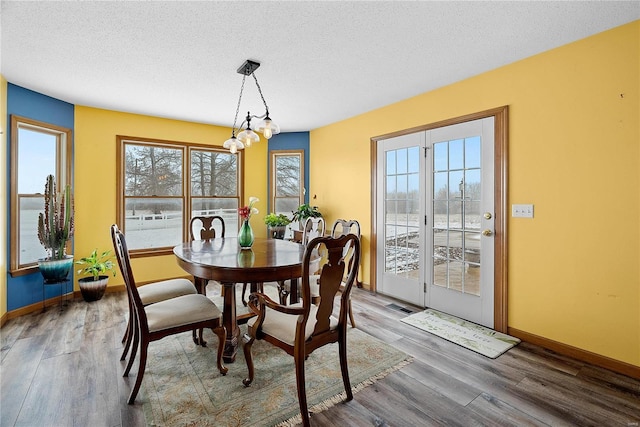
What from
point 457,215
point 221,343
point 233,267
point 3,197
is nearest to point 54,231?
point 3,197

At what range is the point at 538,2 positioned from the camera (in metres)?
1.99

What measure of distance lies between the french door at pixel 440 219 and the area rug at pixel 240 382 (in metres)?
1.16

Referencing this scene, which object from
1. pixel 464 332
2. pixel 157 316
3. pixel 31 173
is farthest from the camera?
pixel 31 173

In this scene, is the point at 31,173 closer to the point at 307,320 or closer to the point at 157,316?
the point at 157,316

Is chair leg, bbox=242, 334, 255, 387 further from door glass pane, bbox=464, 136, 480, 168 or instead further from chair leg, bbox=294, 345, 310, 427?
door glass pane, bbox=464, 136, 480, 168

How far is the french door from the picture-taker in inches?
121

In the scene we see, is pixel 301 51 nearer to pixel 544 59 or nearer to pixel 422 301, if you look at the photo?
pixel 544 59

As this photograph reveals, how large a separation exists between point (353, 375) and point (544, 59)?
304 cm

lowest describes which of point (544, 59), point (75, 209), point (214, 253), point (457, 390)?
point (457, 390)

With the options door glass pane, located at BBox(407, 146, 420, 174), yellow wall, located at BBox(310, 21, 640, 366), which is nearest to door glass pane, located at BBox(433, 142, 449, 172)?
door glass pane, located at BBox(407, 146, 420, 174)

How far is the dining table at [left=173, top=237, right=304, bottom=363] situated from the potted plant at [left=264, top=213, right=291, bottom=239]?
1967 millimetres

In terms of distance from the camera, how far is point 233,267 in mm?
2057

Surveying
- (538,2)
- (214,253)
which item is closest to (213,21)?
(214,253)

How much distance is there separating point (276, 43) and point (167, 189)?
10.4 ft
